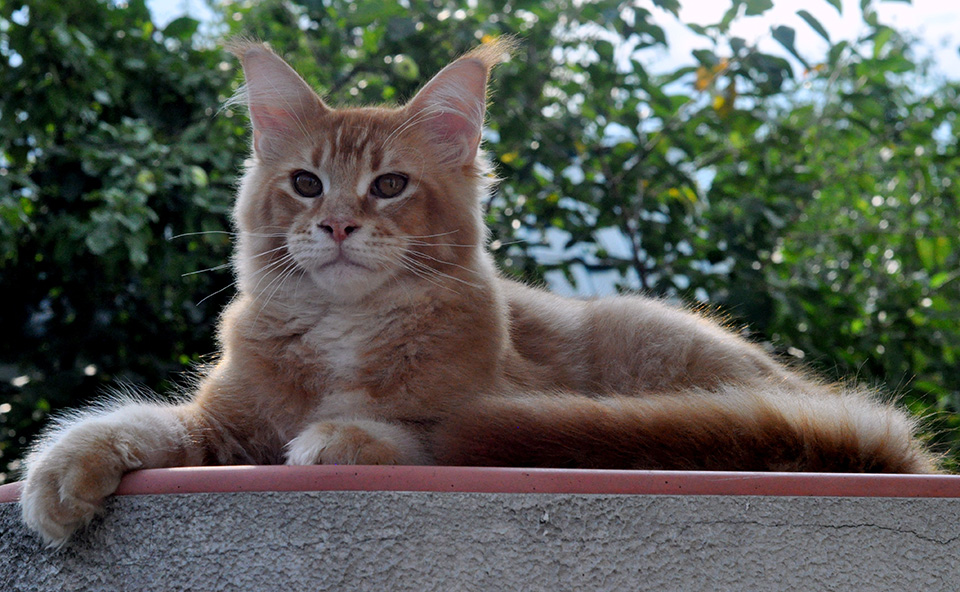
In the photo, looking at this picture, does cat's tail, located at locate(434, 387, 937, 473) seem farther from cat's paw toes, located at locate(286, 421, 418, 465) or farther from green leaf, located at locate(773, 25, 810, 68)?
green leaf, located at locate(773, 25, 810, 68)

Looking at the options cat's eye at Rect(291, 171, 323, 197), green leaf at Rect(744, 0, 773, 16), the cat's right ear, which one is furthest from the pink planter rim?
green leaf at Rect(744, 0, 773, 16)

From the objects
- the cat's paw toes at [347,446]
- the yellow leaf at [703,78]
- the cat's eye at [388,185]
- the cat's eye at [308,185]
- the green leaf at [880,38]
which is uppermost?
the green leaf at [880,38]

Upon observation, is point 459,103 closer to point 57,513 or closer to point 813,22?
point 57,513

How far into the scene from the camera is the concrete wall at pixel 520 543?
1305 millimetres

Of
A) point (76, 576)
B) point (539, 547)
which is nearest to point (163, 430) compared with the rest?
point (76, 576)

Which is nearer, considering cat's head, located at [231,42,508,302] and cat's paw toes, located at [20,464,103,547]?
cat's paw toes, located at [20,464,103,547]

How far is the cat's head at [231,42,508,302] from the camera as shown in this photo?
1.95 metres

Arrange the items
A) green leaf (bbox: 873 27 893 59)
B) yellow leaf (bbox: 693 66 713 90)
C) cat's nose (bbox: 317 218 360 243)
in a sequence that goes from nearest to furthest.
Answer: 1. cat's nose (bbox: 317 218 360 243)
2. yellow leaf (bbox: 693 66 713 90)
3. green leaf (bbox: 873 27 893 59)

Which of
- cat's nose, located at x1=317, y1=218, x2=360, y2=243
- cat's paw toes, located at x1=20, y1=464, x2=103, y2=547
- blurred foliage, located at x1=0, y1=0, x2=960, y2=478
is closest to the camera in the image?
cat's paw toes, located at x1=20, y1=464, x2=103, y2=547

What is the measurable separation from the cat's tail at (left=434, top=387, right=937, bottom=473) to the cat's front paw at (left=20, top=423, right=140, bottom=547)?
0.61m

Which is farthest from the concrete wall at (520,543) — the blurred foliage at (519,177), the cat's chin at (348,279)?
the blurred foliage at (519,177)

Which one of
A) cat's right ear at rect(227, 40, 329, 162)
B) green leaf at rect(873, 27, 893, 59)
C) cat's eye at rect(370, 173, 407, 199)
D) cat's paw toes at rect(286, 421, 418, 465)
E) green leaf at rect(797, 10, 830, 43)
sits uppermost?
green leaf at rect(873, 27, 893, 59)

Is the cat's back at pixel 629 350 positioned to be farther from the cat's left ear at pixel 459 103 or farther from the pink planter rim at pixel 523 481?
the pink planter rim at pixel 523 481

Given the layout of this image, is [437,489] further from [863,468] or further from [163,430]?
[863,468]
